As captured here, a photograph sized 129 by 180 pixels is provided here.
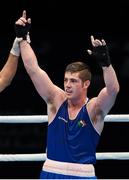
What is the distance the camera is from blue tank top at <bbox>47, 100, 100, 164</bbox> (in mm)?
3283

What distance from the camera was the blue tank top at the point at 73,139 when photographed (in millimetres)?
3283

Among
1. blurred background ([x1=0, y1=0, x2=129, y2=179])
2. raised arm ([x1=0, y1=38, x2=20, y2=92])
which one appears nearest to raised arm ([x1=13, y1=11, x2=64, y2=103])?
raised arm ([x1=0, y1=38, x2=20, y2=92])

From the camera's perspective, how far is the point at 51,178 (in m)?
3.28

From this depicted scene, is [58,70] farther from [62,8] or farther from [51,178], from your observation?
[51,178]

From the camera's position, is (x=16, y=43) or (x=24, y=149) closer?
(x=16, y=43)

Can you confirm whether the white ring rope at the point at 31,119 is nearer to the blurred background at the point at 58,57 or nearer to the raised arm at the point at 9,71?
the raised arm at the point at 9,71

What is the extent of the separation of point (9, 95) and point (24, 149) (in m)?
0.65

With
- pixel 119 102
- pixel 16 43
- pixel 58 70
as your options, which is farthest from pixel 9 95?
pixel 16 43

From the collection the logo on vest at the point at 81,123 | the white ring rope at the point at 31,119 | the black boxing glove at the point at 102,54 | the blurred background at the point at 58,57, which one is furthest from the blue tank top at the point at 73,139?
the blurred background at the point at 58,57

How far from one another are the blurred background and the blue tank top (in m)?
2.54

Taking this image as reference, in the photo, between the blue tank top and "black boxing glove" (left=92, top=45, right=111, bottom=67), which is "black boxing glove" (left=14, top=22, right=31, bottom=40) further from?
the blue tank top

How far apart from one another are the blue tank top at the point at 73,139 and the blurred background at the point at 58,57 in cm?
254

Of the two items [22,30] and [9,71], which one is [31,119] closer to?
[9,71]

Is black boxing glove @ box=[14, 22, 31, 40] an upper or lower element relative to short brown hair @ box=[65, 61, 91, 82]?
upper
